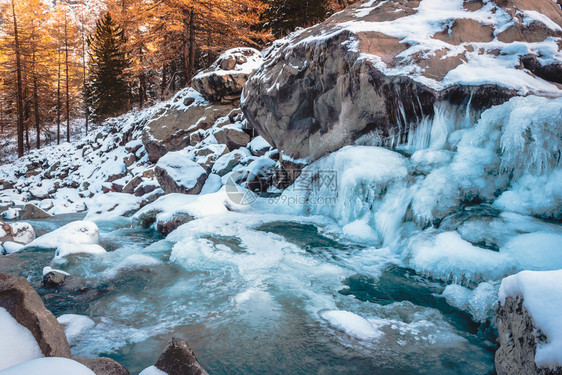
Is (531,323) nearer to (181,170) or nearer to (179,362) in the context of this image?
(179,362)

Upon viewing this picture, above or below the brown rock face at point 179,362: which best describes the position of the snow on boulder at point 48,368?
above

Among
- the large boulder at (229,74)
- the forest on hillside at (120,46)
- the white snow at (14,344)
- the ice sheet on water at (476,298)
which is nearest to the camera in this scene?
the white snow at (14,344)

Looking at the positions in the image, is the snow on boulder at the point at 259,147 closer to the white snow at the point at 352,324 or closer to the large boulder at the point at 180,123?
the large boulder at the point at 180,123

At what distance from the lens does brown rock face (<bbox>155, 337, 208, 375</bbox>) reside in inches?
74.6

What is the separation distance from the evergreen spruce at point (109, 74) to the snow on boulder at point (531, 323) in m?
22.8

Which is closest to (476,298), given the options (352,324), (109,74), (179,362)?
(352,324)

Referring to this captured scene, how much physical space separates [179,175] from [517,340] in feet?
27.4

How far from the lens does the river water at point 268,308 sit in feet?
7.98

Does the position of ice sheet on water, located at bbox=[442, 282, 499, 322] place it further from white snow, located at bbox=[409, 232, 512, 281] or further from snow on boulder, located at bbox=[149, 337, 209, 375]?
snow on boulder, located at bbox=[149, 337, 209, 375]

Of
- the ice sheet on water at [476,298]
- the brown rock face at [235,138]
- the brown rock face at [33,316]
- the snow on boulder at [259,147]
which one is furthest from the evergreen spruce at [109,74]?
the ice sheet on water at [476,298]

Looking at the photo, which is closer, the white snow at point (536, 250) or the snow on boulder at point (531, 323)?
the snow on boulder at point (531, 323)

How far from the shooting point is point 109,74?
807 inches

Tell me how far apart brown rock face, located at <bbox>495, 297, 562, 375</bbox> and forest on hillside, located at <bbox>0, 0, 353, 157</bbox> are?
14710mm

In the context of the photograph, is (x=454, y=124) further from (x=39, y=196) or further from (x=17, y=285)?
(x=39, y=196)
